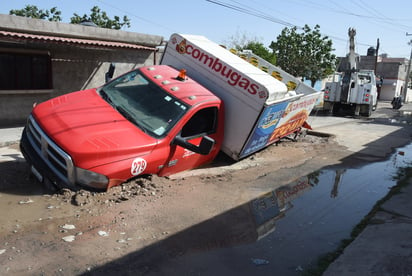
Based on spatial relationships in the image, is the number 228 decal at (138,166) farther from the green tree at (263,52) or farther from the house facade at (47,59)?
the green tree at (263,52)

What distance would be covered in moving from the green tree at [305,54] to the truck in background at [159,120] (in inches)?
789

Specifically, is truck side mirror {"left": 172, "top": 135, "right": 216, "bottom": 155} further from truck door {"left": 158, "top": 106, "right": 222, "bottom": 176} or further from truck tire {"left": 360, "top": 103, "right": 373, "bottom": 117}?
truck tire {"left": 360, "top": 103, "right": 373, "bottom": 117}

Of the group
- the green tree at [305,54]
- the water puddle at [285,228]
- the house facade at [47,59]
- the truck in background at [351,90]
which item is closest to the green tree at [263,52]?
the green tree at [305,54]

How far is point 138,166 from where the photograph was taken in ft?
16.2

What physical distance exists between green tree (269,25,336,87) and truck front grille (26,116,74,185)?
24.9 m

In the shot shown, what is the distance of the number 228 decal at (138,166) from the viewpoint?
4.85 m

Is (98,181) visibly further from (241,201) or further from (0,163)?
(0,163)

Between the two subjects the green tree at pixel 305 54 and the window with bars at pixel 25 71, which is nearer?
the window with bars at pixel 25 71

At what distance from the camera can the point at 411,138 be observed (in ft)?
43.3

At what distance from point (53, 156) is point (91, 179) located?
25.0 inches

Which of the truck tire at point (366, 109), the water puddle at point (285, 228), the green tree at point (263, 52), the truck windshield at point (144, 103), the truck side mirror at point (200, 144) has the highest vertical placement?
the green tree at point (263, 52)

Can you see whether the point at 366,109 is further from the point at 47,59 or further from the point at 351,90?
the point at 47,59

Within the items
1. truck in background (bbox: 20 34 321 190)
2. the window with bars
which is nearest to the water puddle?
truck in background (bbox: 20 34 321 190)

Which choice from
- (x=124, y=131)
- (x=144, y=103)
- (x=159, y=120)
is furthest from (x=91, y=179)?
(x=144, y=103)
